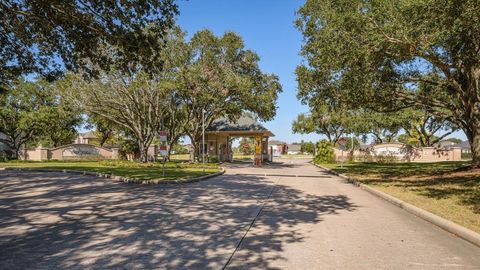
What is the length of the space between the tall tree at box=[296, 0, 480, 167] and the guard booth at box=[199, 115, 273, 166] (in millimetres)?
21995

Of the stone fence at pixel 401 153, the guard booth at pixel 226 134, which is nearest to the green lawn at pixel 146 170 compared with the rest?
the guard booth at pixel 226 134

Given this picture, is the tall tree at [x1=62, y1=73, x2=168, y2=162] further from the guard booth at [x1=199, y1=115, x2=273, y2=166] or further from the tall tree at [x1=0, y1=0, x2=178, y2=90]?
the tall tree at [x1=0, y1=0, x2=178, y2=90]

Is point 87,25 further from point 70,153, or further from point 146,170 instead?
point 70,153

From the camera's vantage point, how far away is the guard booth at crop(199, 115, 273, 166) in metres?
46.7

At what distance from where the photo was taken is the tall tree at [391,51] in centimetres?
1330

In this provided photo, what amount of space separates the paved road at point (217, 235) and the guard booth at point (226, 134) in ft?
112

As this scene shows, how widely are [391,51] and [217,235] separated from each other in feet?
38.6

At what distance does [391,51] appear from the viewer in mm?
15992

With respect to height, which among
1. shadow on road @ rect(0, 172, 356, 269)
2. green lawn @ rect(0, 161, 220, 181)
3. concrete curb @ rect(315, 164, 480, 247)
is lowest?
concrete curb @ rect(315, 164, 480, 247)

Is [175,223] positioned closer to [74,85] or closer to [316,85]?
[316,85]

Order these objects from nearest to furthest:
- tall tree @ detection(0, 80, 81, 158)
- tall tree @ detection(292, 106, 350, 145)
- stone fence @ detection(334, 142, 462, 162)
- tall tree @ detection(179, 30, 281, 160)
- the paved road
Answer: the paved road < tall tree @ detection(179, 30, 281, 160) < tall tree @ detection(0, 80, 81, 158) < stone fence @ detection(334, 142, 462, 162) < tall tree @ detection(292, 106, 350, 145)

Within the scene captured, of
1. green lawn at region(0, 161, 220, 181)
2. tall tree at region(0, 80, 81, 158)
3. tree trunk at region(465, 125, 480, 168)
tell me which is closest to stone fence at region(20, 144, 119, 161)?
tall tree at region(0, 80, 81, 158)

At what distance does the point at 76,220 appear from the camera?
349 inches

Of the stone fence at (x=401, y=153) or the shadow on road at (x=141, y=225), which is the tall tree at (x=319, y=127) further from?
the shadow on road at (x=141, y=225)
